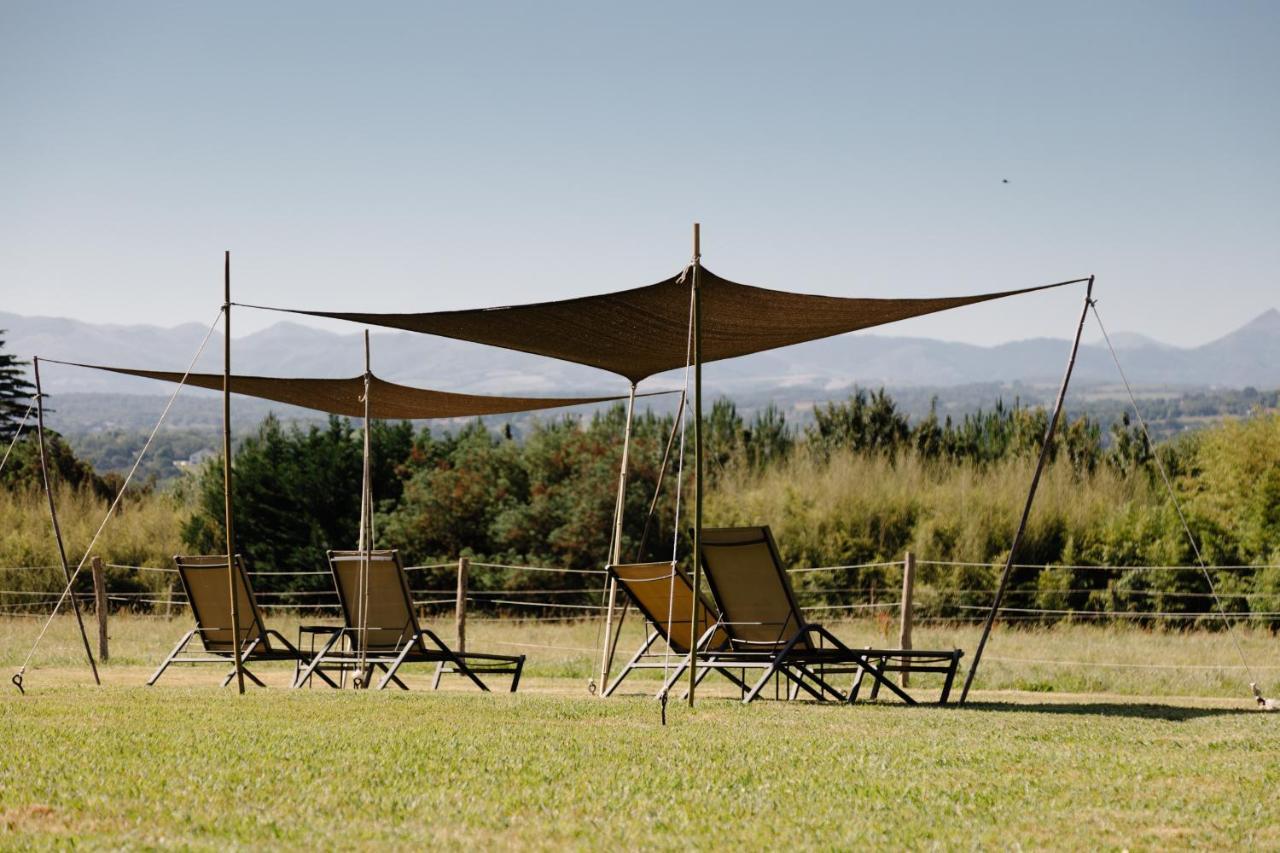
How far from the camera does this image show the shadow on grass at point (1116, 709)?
20.7 ft

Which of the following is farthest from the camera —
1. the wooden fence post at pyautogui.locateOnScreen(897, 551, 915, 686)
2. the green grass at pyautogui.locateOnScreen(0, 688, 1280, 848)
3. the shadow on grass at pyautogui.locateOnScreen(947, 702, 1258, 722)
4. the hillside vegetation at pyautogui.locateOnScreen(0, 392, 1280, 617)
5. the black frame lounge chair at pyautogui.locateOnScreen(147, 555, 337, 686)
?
the hillside vegetation at pyautogui.locateOnScreen(0, 392, 1280, 617)

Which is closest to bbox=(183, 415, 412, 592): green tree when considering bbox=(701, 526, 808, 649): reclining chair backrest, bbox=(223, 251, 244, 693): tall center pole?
bbox=(223, 251, 244, 693): tall center pole

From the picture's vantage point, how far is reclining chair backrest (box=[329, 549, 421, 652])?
7.97 metres

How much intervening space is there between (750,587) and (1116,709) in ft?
6.36

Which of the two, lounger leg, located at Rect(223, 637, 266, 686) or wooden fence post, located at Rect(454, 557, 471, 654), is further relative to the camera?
wooden fence post, located at Rect(454, 557, 471, 654)

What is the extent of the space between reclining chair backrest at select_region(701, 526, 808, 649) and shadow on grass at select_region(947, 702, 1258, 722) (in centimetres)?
101

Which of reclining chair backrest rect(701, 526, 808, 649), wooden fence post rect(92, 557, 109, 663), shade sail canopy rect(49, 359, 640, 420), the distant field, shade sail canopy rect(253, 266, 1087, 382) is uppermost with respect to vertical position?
shade sail canopy rect(253, 266, 1087, 382)

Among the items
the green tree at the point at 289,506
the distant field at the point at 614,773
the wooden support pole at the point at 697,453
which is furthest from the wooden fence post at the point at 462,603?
the green tree at the point at 289,506

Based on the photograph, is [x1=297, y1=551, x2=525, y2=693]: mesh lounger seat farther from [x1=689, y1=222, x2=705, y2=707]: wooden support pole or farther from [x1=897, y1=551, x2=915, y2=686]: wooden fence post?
[x1=897, y1=551, x2=915, y2=686]: wooden fence post

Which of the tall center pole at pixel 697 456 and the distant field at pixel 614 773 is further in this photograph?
the tall center pole at pixel 697 456

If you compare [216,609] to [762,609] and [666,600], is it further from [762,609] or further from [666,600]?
[762,609]

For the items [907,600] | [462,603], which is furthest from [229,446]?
[907,600]

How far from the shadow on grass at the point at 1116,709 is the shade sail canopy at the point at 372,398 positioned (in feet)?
12.8

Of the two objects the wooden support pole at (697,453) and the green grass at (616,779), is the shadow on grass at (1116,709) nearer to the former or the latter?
the green grass at (616,779)
